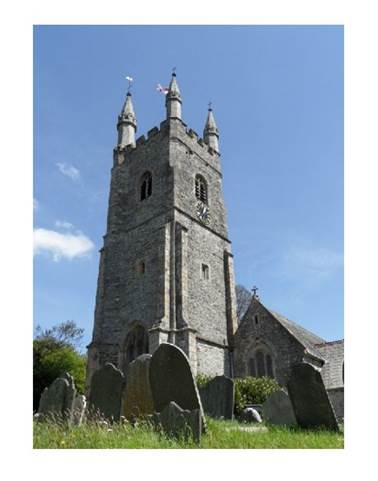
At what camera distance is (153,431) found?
4.97 m

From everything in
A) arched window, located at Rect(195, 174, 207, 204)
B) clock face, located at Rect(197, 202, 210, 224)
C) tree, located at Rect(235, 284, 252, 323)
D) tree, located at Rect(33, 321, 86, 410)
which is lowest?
tree, located at Rect(33, 321, 86, 410)

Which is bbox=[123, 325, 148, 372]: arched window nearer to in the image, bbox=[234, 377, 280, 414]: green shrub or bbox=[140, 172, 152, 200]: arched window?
bbox=[234, 377, 280, 414]: green shrub

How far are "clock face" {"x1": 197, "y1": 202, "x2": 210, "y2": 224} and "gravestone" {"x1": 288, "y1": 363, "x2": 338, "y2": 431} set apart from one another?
1512cm

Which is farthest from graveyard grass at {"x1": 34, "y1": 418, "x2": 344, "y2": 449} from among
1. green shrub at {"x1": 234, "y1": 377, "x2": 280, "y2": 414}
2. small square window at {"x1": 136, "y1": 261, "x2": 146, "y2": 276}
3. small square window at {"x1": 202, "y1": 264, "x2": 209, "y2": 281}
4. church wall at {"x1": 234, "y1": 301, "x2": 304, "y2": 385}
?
small square window at {"x1": 202, "y1": 264, "x2": 209, "y2": 281}

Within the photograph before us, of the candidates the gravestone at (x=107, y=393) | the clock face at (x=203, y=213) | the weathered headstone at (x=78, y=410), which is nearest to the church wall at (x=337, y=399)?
the weathered headstone at (x=78, y=410)

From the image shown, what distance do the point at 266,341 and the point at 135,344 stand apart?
18.8 ft

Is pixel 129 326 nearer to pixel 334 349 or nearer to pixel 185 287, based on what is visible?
pixel 185 287

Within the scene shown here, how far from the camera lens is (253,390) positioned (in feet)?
47.2

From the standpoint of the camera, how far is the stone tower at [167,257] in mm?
17406

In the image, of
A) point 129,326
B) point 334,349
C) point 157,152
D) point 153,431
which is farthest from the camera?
point 157,152

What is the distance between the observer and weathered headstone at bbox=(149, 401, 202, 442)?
468 cm

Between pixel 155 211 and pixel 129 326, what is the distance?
576 cm

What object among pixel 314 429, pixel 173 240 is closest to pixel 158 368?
pixel 314 429

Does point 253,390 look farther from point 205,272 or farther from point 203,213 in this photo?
point 203,213
